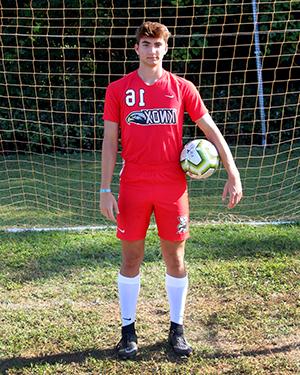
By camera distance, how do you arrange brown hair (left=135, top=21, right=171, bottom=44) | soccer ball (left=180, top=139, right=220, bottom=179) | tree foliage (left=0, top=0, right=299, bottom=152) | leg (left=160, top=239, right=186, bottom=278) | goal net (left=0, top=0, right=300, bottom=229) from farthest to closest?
tree foliage (left=0, top=0, right=299, bottom=152) < goal net (left=0, top=0, right=300, bottom=229) < leg (left=160, top=239, right=186, bottom=278) < soccer ball (left=180, top=139, right=220, bottom=179) < brown hair (left=135, top=21, right=171, bottom=44)

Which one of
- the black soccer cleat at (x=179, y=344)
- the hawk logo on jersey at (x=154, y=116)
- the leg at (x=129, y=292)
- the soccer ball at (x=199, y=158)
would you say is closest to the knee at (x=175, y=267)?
the leg at (x=129, y=292)

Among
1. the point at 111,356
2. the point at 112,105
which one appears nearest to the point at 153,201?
the point at 112,105

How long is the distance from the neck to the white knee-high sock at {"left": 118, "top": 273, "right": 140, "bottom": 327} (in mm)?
1119

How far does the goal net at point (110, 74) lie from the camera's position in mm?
8305

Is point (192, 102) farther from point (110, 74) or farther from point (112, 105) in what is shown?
point (110, 74)

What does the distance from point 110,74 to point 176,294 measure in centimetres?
680

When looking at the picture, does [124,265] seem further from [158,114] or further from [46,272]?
[46,272]

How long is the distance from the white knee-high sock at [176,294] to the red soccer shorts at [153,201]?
307mm

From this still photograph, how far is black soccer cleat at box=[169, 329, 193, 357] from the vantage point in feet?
11.1

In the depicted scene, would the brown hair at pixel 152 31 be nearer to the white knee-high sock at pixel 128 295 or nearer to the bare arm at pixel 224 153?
the bare arm at pixel 224 153

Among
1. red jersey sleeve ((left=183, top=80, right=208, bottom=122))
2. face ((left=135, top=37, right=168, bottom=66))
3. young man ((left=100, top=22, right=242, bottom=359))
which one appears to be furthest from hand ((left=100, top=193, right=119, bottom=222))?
face ((left=135, top=37, right=168, bottom=66))

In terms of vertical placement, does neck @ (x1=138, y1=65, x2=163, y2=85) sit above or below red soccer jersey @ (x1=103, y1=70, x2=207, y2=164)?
above

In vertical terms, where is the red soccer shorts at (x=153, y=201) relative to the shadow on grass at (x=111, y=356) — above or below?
above

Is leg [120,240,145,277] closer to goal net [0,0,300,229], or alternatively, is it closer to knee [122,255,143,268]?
knee [122,255,143,268]
